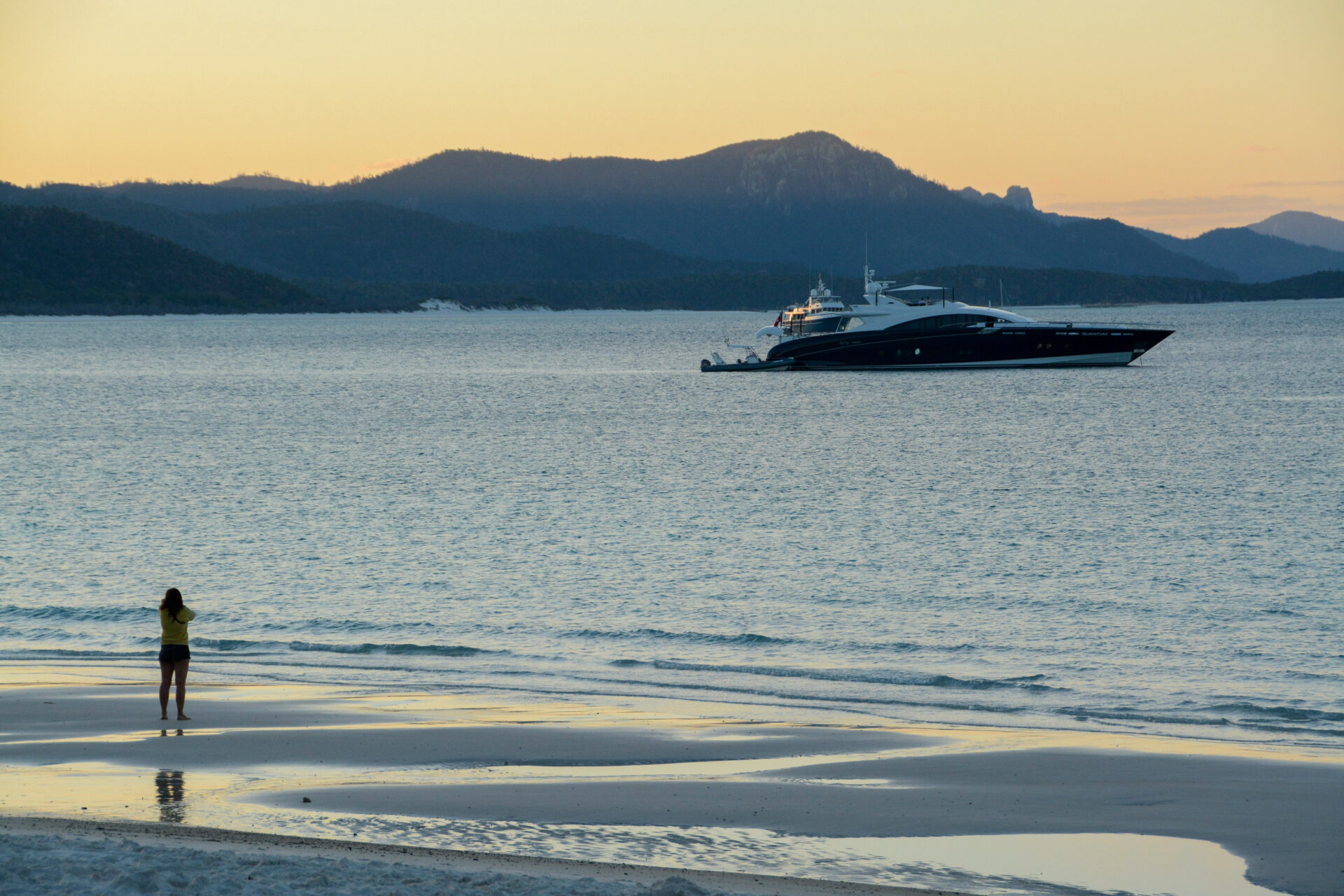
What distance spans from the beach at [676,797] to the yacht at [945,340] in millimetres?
86238

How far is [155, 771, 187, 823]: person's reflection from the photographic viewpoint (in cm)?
1003

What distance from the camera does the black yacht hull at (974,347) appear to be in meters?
98.3

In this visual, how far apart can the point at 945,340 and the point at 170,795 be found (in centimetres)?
9186

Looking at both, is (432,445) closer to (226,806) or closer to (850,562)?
(850,562)

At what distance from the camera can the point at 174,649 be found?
1400cm

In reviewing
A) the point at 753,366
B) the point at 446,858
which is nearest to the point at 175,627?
the point at 446,858

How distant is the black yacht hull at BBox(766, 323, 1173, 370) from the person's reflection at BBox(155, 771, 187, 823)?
9056cm

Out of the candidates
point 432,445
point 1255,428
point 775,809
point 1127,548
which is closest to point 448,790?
point 775,809

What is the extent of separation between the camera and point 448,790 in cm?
1111

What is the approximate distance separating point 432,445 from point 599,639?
3606cm

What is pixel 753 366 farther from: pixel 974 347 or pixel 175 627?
pixel 175 627

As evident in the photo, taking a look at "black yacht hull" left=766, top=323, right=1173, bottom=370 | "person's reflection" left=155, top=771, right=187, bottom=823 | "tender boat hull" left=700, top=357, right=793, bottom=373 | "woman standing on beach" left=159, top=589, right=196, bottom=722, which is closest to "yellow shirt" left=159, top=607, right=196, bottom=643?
"woman standing on beach" left=159, top=589, right=196, bottom=722

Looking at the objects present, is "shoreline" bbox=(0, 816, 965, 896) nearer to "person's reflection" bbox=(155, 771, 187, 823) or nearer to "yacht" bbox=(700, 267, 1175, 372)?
"person's reflection" bbox=(155, 771, 187, 823)

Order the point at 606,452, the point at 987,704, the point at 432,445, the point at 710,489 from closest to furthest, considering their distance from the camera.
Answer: the point at 987,704 < the point at 710,489 < the point at 606,452 < the point at 432,445
